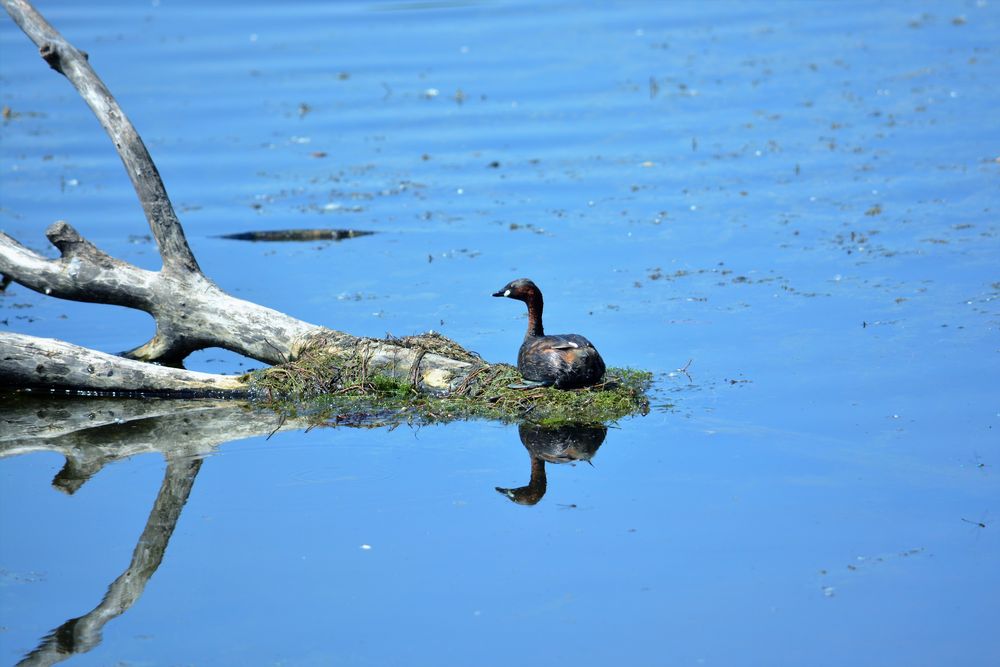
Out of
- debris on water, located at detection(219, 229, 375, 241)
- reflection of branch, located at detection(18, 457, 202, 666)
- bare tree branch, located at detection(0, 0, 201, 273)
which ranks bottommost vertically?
reflection of branch, located at detection(18, 457, 202, 666)

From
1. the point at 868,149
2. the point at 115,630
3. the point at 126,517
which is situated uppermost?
the point at 868,149

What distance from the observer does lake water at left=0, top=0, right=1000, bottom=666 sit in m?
6.77

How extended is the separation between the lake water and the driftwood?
327 millimetres

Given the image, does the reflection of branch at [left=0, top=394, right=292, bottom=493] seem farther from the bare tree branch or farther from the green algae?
the bare tree branch

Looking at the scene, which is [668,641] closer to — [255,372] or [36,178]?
[255,372]

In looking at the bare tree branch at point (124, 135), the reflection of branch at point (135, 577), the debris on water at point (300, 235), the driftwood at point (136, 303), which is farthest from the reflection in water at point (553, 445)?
the debris on water at point (300, 235)

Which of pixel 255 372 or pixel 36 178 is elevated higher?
pixel 36 178

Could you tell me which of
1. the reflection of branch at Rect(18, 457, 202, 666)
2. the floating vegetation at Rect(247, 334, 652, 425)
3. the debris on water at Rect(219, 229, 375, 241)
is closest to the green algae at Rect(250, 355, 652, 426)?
the floating vegetation at Rect(247, 334, 652, 425)

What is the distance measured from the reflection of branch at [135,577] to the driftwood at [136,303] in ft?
4.86

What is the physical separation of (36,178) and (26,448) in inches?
297

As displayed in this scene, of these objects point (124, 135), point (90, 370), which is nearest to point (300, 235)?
point (124, 135)

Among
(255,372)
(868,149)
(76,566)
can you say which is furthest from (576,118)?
(76,566)

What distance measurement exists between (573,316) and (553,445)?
8.94 ft

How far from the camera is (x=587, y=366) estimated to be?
9.27 m
